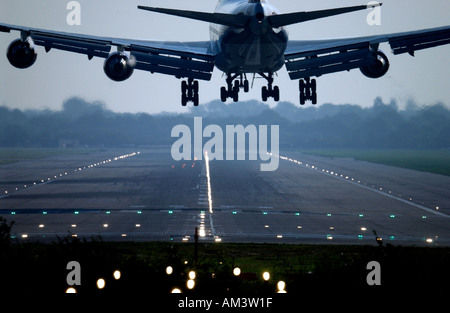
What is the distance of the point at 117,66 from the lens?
43.8m

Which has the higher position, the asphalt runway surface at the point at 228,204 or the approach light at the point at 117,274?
the asphalt runway surface at the point at 228,204

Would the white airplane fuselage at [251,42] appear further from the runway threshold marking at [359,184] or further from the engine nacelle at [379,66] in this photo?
the runway threshold marking at [359,184]

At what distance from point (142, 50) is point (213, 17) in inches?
349

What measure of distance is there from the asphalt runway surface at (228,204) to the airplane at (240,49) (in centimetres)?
1164

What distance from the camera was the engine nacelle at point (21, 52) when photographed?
140ft

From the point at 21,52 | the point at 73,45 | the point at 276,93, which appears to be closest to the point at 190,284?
the point at 21,52

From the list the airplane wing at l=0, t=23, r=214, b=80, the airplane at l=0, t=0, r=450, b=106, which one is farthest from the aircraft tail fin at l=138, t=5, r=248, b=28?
the airplane wing at l=0, t=23, r=214, b=80

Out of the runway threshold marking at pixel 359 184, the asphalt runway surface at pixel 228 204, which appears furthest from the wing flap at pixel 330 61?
the runway threshold marking at pixel 359 184

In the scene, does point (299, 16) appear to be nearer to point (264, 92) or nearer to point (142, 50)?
point (142, 50)

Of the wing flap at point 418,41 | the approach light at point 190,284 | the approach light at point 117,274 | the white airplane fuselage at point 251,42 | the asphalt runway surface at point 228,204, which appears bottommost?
the approach light at point 190,284

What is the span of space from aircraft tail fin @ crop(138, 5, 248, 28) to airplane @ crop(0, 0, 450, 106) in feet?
0.19

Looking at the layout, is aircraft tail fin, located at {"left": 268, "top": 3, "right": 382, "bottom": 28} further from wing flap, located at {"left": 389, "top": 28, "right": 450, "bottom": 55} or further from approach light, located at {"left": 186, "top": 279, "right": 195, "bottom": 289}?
approach light, located at {"left": 186, "top": 279, "right": 195, "bottom": 289}

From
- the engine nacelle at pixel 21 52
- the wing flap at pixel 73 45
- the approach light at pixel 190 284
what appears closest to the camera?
the approach light at pixel 190 284

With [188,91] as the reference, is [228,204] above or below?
below
